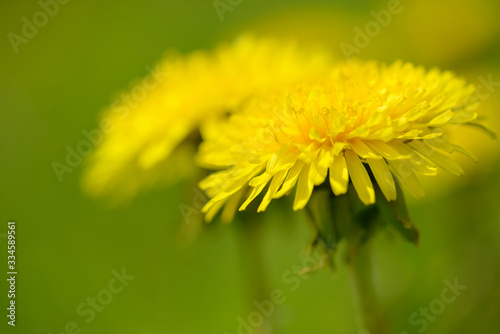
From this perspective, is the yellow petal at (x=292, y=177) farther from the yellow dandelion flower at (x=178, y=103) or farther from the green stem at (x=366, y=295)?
the yellow dandelion flower at (x=178, y=103)

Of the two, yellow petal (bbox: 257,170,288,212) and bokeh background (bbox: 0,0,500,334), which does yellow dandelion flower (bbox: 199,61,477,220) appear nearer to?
yellow petal (bbox: 257,170,288,212)

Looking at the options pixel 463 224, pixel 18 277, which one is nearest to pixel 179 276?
pixel 18 277

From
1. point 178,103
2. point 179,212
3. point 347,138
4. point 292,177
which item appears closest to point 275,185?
point 292,177

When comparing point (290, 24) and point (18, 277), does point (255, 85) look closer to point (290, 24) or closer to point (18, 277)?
point (18, 277)

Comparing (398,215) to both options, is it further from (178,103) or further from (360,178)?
(178,103)

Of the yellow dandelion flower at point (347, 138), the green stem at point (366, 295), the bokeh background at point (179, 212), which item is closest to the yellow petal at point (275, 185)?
the yellow dandelion flower at point (347, 138)

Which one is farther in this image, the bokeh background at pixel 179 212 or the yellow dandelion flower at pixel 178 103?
the bokeh background at pixel 179 212

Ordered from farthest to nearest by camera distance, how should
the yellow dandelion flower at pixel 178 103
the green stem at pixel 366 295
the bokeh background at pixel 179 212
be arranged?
1. the bokeh background at pixel 179 212
2. the yellow dandelion flower at pixel 178 103
3. the green stem at pixel 366 295
